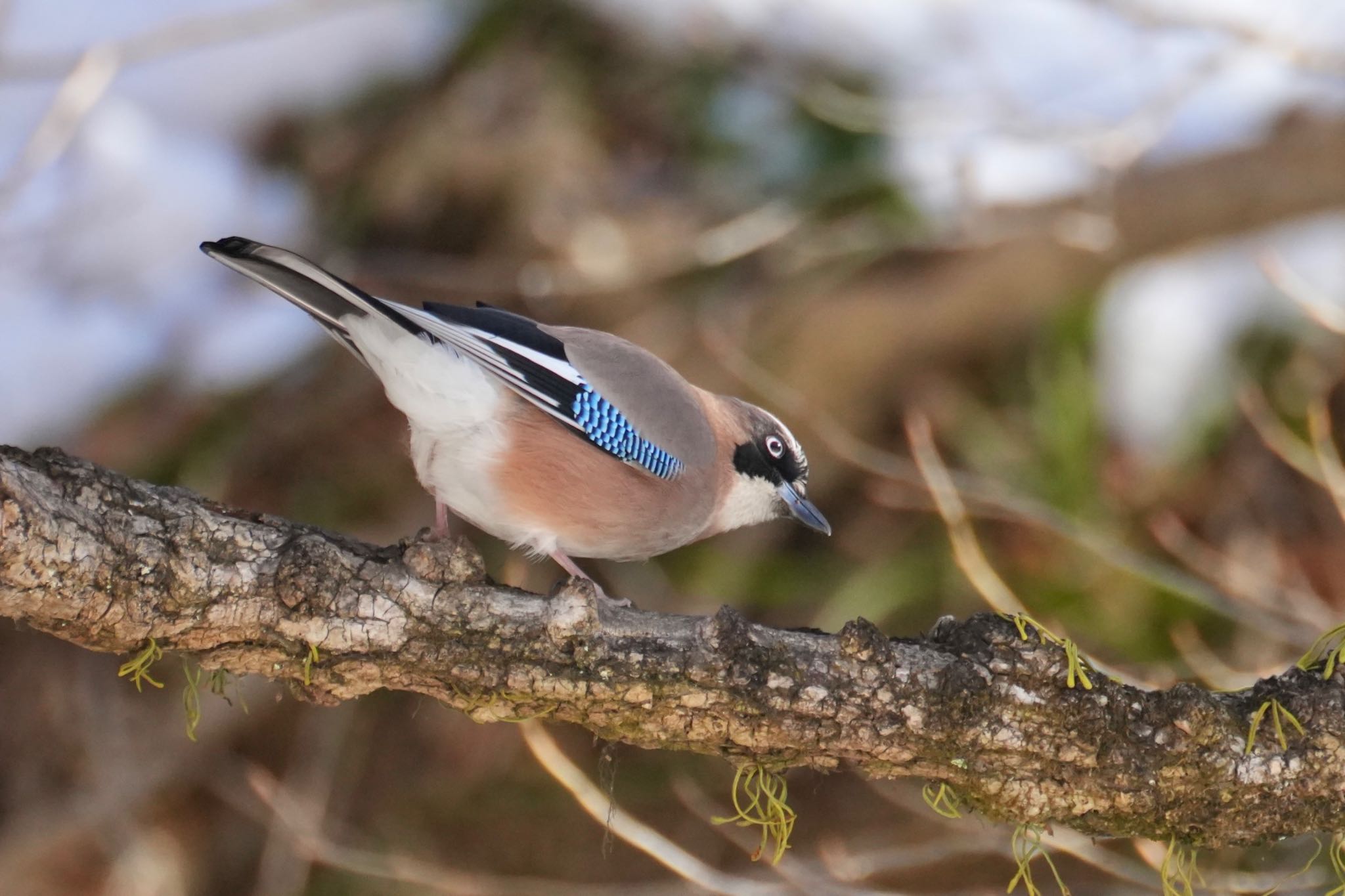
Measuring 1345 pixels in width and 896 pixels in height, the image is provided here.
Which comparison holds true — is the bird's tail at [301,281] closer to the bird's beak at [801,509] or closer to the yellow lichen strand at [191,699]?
the yellow lichen strand at [191,699]

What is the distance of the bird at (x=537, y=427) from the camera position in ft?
13.4

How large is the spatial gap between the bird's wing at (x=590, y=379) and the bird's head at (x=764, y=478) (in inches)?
11.9

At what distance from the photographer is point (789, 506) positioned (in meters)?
5.09

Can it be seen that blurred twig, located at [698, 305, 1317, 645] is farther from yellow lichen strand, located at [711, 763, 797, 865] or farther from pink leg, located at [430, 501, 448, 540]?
yellow lichen strand, located at [711, 763, 797, 865]

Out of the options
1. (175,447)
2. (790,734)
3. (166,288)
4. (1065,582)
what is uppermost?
(790,734)

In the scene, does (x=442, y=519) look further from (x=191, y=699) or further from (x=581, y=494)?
Answer: (x=191, y=699)

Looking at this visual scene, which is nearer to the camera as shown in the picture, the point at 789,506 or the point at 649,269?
the point at 789,506

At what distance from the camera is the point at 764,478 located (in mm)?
5074

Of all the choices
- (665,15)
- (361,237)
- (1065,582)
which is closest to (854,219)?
(665,15)

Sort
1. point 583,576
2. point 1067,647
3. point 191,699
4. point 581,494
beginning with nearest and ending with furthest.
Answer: point 1067,647
point 583,576
point 191,699
point 581,494

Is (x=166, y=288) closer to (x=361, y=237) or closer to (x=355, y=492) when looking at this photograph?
(x=361, y=237)

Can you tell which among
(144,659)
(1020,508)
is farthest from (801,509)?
(144,659)

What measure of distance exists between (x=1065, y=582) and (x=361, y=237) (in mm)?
4940

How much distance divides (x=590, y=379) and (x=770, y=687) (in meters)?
1.58
